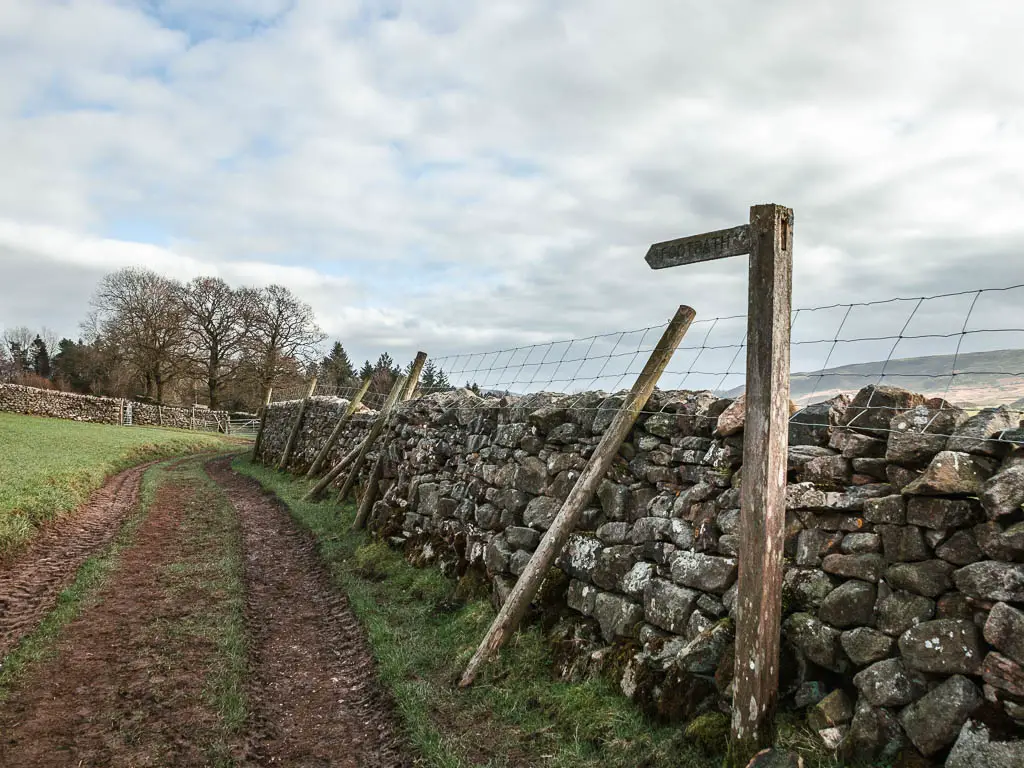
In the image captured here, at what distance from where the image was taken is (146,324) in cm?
4322

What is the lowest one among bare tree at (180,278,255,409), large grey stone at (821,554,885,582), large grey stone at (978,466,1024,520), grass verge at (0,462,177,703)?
grass verge at (0,462,177,703)

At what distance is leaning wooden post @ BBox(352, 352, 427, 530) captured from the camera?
11648 millimetres

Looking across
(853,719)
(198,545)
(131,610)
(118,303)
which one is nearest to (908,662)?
(853,719)

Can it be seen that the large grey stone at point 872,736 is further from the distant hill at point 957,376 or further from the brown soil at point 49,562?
the brown soil at point 49,562

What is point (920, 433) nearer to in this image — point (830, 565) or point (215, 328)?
point (830, 565)

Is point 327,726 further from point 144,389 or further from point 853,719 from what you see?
point 144,389

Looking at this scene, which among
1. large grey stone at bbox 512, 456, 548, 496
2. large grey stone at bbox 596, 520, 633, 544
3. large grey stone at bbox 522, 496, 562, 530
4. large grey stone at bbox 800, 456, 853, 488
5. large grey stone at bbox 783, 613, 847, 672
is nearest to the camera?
large grey stone at bbox 783, 613, 847, 672

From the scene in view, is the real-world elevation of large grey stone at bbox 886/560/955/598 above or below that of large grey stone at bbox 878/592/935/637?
above

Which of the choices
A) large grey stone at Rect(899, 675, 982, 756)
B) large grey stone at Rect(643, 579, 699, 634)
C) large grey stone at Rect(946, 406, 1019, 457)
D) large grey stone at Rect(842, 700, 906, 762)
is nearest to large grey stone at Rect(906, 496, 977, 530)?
large grey stone at Rect(946, 406, 1019, 457)

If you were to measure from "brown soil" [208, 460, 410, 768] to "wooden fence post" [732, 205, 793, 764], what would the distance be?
Result: 2.64 metres

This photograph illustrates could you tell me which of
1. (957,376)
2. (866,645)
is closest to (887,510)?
(866,645)

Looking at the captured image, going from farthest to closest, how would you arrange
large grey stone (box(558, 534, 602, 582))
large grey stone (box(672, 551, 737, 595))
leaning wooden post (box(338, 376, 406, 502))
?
leaning wooden post (box(338, 376, 406, 502)) → large grey stone (box(558, 534, 602, 582)) → large grey stone (box(672, 551, 737, 595))

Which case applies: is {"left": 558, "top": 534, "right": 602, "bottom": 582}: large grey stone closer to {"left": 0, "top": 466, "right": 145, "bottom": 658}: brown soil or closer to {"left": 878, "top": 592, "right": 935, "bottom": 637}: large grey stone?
{"left": 878, "top": 592, "right": 935, "bottom": 637}: large grey stone

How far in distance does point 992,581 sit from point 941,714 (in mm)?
787
